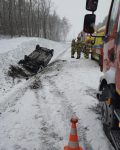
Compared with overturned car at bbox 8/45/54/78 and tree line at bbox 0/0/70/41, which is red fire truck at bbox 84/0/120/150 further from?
tree line at bbox 0/0/70/41

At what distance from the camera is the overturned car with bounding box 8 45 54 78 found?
39.9 ft

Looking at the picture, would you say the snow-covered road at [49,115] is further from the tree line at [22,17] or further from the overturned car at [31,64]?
the tree line at [22,17]

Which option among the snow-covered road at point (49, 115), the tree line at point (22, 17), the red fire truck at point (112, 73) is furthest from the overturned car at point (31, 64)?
the tree line at point (22, 17)

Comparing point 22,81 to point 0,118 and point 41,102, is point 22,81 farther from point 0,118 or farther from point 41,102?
point 0,118

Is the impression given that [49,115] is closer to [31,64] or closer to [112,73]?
[112,73]

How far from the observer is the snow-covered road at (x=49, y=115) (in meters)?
4.98

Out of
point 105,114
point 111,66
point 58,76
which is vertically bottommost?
point 58,76

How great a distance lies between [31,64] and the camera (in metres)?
13.6

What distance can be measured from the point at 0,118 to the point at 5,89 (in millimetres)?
3112

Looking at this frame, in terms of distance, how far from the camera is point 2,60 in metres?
13.0

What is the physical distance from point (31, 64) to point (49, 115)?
24.1ft

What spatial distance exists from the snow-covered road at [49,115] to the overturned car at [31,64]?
1.52 m

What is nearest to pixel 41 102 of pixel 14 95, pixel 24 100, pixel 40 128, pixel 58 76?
pixel 24 100

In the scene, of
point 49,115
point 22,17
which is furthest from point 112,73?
point 22,17
